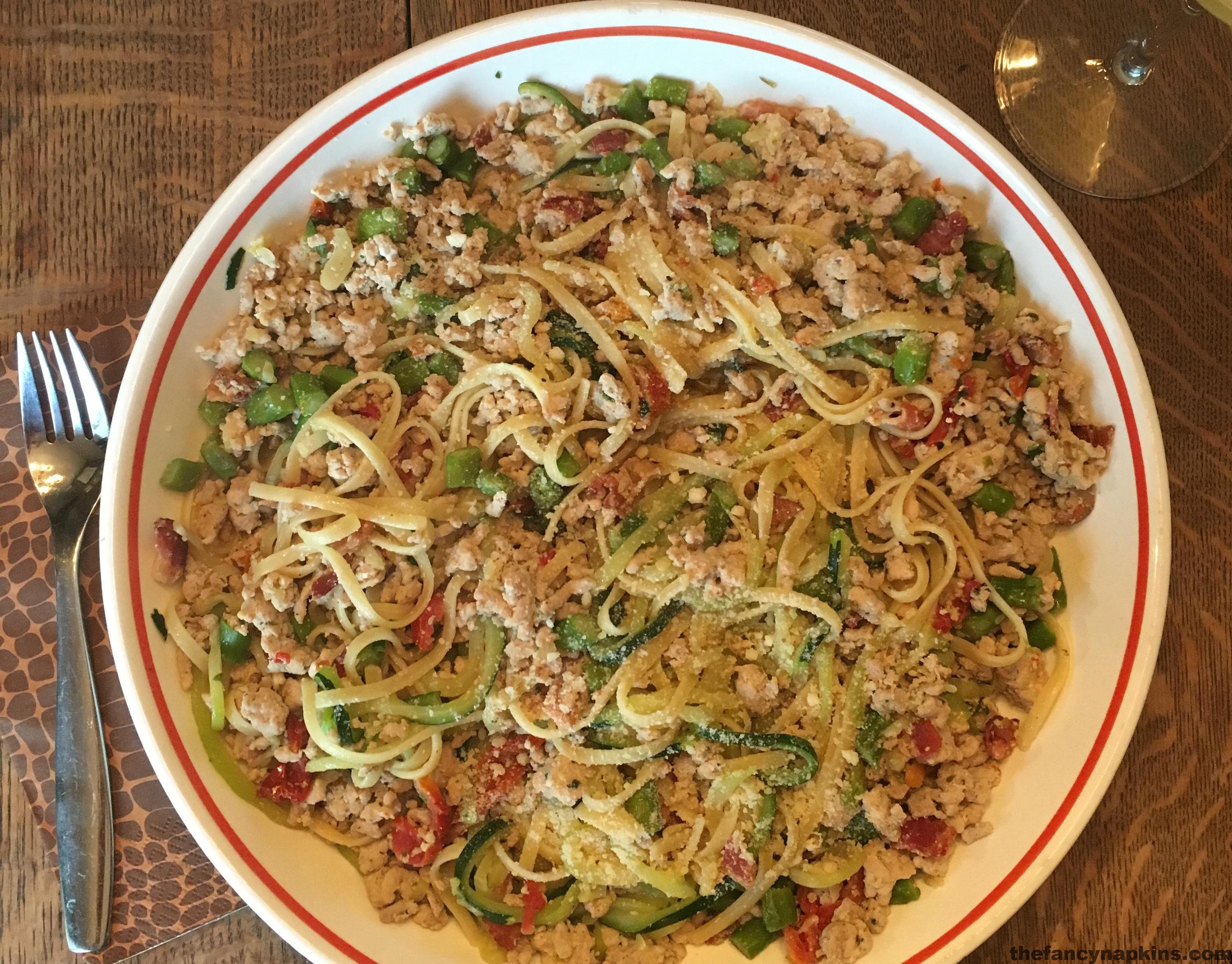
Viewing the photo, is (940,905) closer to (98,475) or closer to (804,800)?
(804,800)

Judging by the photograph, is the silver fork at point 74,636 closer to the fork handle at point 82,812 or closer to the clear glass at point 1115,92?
the fork handle at point 82,812

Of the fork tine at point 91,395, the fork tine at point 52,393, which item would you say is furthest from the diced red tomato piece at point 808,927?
the fork tine at point 52,393

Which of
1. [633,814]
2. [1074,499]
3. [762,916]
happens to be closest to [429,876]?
[633,814]

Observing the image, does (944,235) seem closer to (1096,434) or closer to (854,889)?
(1096,434)

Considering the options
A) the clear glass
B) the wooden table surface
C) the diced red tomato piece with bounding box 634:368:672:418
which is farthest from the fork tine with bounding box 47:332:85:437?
the clear glass

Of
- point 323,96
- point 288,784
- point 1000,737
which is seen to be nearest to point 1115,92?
point 1000,737
